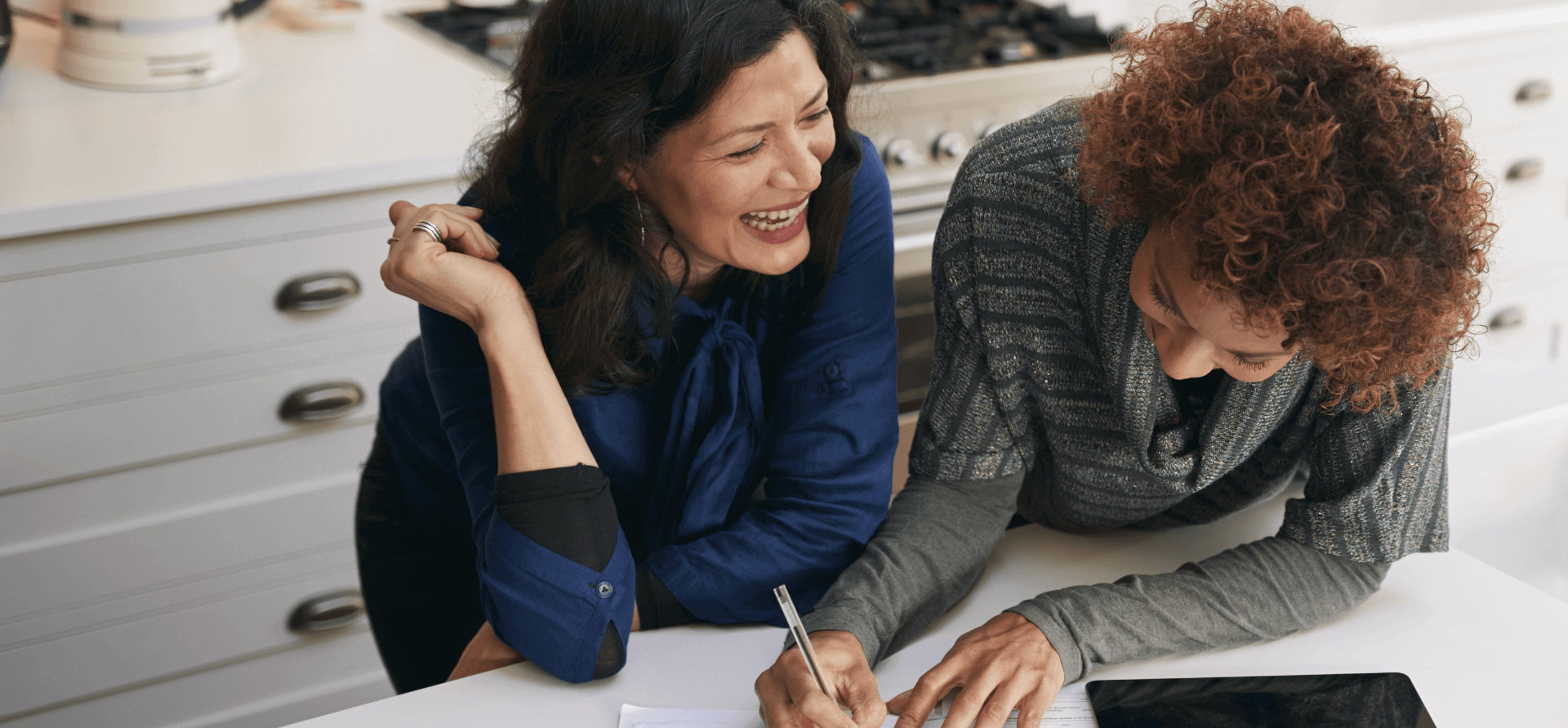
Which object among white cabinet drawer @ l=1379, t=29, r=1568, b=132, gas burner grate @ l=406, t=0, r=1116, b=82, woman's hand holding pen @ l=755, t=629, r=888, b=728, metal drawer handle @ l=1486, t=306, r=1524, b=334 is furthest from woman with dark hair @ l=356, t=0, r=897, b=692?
metal drawer handle @ l=1486, t=306, r=1524, b=334

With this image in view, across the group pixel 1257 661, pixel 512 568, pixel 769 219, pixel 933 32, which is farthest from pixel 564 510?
pixel 933 32

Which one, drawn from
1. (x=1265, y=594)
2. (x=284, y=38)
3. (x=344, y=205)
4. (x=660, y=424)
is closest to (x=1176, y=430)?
(x=1265, y=594)

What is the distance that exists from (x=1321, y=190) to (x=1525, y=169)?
1.99 meters

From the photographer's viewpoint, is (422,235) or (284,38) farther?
(284,38)

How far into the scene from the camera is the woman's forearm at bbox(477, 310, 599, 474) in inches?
37.4

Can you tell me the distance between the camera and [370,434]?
168 cm

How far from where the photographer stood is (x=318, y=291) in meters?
1.51

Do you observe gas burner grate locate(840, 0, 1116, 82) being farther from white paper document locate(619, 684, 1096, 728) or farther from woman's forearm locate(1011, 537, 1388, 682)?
white paper document locate(619, 684, 1096, 728)

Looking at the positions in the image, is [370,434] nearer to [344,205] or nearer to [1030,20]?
[344,205]

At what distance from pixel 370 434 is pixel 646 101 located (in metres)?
0.94

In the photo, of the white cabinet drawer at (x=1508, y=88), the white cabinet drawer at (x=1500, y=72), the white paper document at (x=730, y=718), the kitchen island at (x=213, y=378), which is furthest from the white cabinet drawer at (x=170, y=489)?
the white cabinet drawer at (x=1508, y=88)

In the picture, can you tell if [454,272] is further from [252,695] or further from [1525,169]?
[1525,169]

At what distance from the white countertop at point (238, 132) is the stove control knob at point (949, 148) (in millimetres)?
640

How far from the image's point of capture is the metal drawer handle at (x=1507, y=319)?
237cm
